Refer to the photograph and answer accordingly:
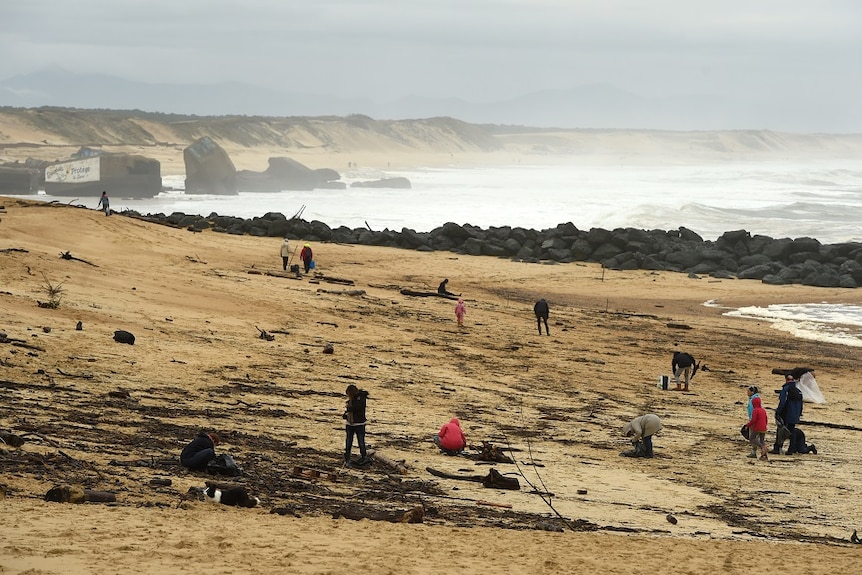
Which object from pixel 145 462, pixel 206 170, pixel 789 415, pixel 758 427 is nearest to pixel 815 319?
pixel 789 415

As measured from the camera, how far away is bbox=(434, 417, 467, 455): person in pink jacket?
12469 millimetres

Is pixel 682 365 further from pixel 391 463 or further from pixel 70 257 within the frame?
pixel 70 257

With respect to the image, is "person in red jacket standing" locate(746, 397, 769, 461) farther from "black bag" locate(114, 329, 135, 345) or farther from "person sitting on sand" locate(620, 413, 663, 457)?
"black bag" locate(114, 329, 135, 345)

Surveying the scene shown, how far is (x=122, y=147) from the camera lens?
9975 cm

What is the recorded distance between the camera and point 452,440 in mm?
12477

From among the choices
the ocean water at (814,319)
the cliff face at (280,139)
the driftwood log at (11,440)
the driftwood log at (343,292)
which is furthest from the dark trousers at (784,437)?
the cliff face at (280,139)

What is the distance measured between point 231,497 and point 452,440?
370cm

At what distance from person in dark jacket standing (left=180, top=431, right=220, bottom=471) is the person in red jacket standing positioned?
22.8 ft

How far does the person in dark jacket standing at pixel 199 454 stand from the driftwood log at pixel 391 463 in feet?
6.18

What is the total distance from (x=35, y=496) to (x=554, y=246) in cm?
3268

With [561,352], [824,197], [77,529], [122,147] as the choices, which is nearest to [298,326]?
[561,352]

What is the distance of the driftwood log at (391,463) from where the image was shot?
11.5 m

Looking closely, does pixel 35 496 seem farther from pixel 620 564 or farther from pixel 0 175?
pixel 0 175

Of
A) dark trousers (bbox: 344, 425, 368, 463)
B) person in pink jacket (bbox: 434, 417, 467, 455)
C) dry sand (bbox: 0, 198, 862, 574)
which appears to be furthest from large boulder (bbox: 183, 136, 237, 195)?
dark trousers (bbox: 344, 425, 368, 463)
